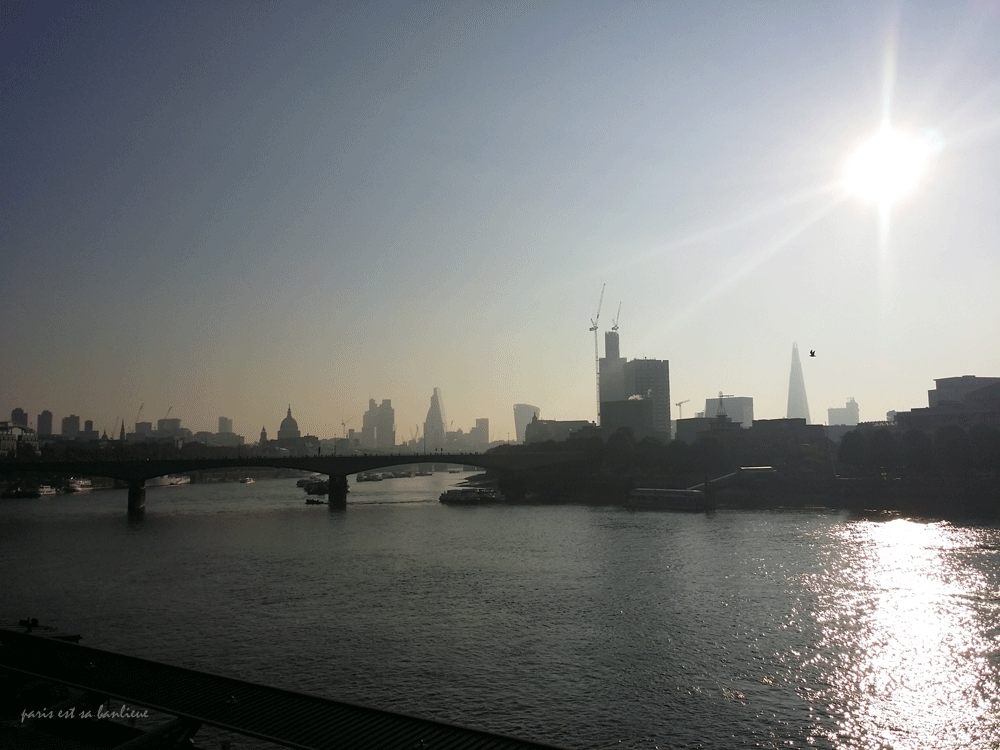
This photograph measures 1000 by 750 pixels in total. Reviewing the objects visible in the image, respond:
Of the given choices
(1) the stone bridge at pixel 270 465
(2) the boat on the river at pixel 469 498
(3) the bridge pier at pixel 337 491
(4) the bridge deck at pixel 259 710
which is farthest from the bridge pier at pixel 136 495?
(4) the bridge deck at pixel 259 710

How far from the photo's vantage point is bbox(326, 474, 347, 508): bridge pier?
93.4m

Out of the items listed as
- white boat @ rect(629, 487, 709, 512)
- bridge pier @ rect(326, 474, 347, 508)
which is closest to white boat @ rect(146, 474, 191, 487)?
bridge pier @ rect(326, 474, 347, 508)

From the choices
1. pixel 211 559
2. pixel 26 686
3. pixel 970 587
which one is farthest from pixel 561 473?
pixel 26 686

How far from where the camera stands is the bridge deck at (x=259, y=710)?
38.5ft

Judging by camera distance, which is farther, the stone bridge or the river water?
the stone bridge

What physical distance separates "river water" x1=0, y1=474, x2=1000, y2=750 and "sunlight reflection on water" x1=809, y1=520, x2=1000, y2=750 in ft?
0.32

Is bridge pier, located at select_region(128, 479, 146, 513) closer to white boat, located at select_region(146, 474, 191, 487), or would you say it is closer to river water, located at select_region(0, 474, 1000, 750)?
river water, located at select_region(0, 474, 1000, 750)

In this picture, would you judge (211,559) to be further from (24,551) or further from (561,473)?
(561,473)

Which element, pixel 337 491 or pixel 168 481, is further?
pixel 168 481

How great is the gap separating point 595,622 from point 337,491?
7183cm

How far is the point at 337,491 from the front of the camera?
314 ft

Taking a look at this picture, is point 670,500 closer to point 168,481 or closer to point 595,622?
point 595,622

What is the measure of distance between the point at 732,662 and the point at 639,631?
14.5 feet

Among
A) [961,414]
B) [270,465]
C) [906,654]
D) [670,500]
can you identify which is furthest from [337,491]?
[961,414]
